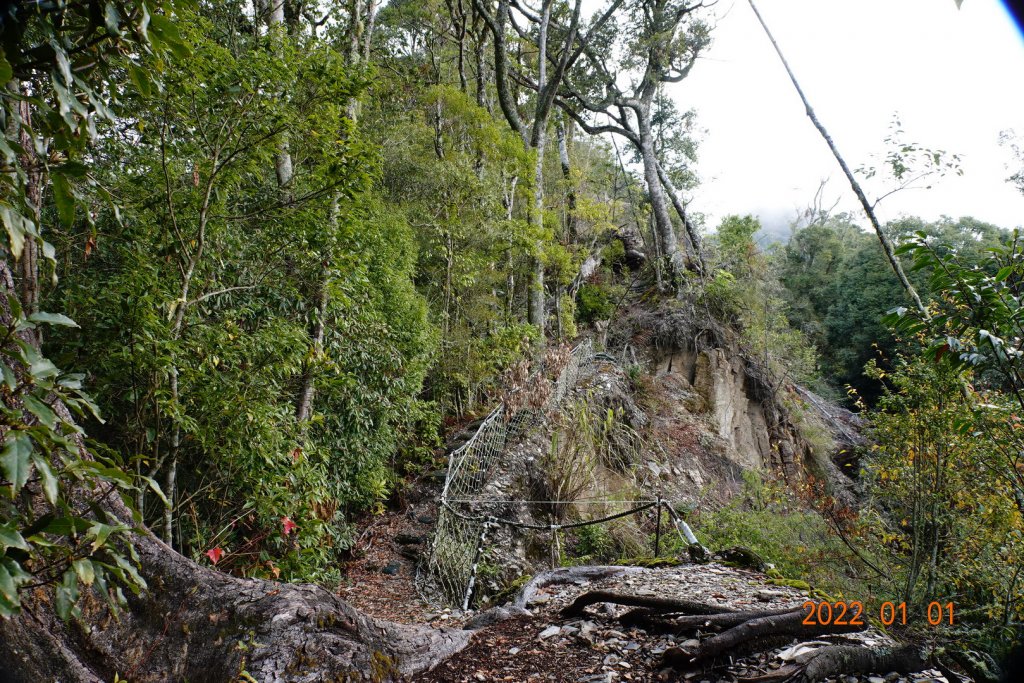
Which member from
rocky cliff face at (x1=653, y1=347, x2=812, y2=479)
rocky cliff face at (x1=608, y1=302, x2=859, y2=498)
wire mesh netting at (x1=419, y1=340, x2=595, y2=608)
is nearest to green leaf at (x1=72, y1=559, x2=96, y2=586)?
wire mesh netting at (x1=419, y1=340, x2=595, y2=608)

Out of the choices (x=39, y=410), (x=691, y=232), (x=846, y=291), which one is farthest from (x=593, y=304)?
(x=39, y=410)

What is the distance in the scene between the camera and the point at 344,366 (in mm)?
6008

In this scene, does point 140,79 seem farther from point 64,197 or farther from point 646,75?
point 646,75

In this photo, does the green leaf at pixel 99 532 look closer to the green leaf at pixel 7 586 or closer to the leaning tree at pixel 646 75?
the green leaf at pixel 7 586

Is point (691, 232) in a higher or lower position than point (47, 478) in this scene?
higher

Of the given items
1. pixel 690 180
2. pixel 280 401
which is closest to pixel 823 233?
pixel 690 180

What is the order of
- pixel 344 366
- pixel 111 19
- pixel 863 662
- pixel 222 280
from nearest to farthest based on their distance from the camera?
pixel 111 19
pixel 863 662
pixel 222 280
pixel 344 366

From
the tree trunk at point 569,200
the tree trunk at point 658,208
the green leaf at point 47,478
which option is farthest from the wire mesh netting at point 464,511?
the tree trunk at point 658,208

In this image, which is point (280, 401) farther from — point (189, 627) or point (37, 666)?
point (37, 666)

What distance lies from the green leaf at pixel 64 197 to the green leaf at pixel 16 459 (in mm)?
430

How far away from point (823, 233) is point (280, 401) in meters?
22.9

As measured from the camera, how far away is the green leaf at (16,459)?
0.89 metres

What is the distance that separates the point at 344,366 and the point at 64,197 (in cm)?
503

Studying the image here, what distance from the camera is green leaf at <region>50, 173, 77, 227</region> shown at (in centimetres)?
107
